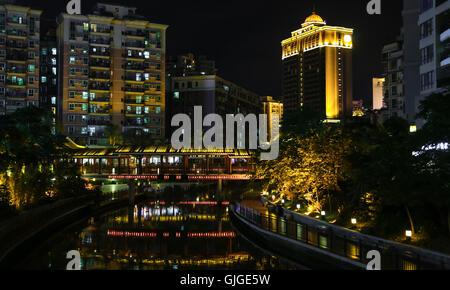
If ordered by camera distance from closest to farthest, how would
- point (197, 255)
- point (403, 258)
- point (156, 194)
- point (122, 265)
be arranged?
1. point (403, 258)
2. point (122, 265)
3. point (197, 255)
4. point (156, 194)

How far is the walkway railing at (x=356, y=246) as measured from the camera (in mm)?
19906

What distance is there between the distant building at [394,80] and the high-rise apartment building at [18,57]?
69.7 m

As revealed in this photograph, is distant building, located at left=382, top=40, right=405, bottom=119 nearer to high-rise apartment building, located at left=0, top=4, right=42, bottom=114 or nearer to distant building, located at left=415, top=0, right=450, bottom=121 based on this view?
distant building, located at left=415, top=0, right=450, bottom=121

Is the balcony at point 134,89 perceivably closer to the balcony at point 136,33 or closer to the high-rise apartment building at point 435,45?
the balcony at point 136,33

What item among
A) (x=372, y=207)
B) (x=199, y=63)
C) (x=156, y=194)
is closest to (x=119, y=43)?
(x=156, y=194)

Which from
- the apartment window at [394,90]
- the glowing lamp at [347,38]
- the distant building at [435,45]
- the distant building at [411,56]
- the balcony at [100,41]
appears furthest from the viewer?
the glowing lamp at [347,38]

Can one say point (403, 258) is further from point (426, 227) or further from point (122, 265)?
point (122, 265)

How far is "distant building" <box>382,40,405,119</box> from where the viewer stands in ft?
260

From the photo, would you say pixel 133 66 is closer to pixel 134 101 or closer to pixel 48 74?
pixel 134 101

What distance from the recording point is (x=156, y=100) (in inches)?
4176

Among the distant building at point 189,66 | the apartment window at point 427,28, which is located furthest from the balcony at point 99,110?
the apartment window at point 427,28

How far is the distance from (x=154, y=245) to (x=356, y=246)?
1774cm

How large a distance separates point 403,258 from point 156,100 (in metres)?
90.5
